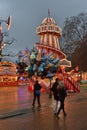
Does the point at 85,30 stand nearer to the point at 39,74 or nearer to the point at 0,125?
the point at 39,74

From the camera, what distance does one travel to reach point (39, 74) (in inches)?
1827

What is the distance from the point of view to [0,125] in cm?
1375

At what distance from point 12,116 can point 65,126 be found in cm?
463

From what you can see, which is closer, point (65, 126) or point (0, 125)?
point (65, 126)

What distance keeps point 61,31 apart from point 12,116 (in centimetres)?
5486

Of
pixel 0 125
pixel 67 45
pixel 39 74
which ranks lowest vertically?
pixel 0 125

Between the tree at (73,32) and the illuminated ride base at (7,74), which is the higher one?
the tree at (73,32)

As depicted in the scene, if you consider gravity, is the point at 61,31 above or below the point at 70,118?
above

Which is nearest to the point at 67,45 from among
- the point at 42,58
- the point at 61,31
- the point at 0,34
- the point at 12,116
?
the point at 61,31

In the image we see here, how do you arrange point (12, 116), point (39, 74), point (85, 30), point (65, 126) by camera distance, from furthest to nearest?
point (85, 30), point (39, 74), point (12, 116), point (65, 126)

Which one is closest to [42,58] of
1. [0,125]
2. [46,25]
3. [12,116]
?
[46,25]

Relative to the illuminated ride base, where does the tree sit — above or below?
above

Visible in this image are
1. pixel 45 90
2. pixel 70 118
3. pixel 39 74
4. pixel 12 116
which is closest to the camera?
pixel 70 118

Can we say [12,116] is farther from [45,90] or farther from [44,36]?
[44,36]
